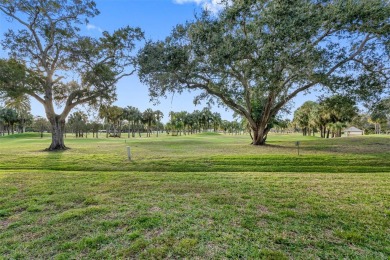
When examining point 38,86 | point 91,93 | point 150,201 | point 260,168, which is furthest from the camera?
point 91,93

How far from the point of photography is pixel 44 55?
736 inches

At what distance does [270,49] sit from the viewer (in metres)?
11.4

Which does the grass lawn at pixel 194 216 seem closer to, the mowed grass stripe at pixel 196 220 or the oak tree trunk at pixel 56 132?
the mowed grass stripe at pixel 196 220

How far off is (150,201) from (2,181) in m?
6.38

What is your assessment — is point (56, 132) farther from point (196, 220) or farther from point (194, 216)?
point (196, 220)

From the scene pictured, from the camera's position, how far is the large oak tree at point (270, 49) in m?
11.4

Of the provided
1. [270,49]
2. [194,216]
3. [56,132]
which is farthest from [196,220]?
[56,132]

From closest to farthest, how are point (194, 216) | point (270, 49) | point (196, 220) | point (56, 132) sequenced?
point (196, 220)
point (194, 216)
point (270, 49)
point (56, 132)

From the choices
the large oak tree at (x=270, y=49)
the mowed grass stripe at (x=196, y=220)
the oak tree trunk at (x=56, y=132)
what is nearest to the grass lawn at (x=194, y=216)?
the mowed grass stripe at (x=196, y=220)

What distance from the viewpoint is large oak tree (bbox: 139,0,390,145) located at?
11.4 m

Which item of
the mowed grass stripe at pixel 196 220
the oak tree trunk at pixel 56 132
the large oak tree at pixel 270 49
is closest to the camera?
the mowed grass stripe at pixel 196 220

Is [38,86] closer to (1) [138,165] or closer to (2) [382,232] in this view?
(1) [138,165]

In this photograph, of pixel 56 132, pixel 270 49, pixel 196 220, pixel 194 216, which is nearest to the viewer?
pixel 196 220

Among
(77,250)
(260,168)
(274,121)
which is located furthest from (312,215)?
(274,121)
